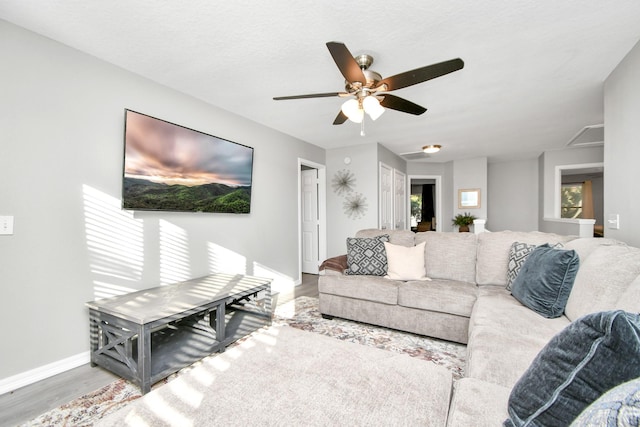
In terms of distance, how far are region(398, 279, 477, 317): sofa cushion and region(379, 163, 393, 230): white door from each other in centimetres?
249

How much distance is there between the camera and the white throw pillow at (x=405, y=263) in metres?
2.94

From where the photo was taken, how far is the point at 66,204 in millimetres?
2127

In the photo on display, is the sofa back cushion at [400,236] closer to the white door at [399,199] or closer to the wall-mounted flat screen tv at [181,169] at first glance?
the wall-mounted flat screen tv at [181,169]

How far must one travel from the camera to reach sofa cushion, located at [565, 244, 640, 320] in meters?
1.41

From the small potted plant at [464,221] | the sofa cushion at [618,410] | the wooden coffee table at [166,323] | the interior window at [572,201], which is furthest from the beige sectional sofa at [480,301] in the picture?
the interior window at [572,201]

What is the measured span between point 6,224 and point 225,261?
73.3 inches

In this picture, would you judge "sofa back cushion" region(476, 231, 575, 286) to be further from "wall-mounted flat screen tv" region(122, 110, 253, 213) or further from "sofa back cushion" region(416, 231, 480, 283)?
"wall-mounted flat screen tv" region(122, 110, 253, 213)

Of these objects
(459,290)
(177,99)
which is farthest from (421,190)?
(177,99)

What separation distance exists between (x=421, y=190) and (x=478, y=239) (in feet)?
23.7

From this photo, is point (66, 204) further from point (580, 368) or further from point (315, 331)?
point (580, 368)

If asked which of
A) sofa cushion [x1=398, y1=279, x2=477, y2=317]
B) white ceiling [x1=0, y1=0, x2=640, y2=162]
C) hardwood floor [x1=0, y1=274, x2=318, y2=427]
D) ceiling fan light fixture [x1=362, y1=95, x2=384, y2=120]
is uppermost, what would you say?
white ceiling [x1=0, y1=0, x2=640, y2=162]

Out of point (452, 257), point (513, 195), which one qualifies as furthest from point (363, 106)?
point (513, 195)

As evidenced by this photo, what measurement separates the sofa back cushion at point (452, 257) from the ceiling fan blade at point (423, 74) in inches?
69.9

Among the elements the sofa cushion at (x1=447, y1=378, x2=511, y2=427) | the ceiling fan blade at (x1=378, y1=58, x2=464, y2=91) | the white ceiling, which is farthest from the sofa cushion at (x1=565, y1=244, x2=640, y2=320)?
the white ceiling
